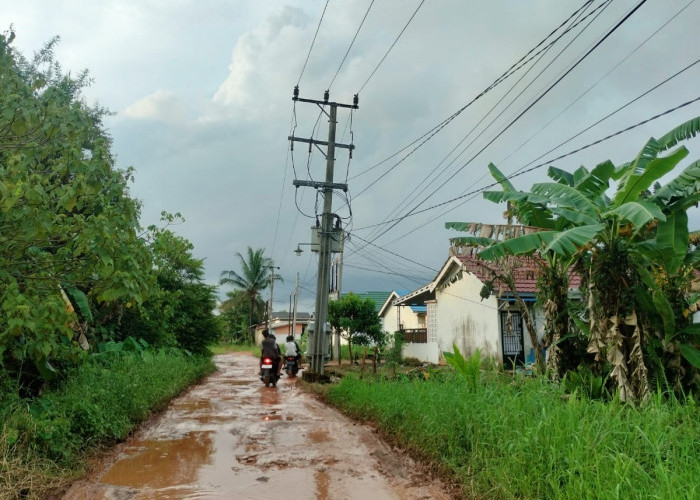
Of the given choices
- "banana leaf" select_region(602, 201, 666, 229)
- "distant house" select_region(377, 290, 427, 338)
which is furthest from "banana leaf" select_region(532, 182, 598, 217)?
"distant house" select_region(377, 290, 427, 338)

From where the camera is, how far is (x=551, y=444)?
4.62 metres

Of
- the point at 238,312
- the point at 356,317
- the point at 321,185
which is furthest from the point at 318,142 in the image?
the point at 238,312

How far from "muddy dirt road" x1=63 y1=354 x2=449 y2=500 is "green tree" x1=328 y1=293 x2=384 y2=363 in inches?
657

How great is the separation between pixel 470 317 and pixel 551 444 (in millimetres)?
16887

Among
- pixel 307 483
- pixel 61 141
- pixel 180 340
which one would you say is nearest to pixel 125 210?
pixel 61 141

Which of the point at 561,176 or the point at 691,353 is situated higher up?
the point at 561,176

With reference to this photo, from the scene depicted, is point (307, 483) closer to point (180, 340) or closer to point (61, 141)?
point (61, 141)

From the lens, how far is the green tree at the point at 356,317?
89.9 ft

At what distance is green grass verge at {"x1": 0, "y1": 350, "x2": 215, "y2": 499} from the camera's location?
5.25m

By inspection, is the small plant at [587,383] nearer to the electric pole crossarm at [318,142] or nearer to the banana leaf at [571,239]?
the banana leaf at [571,239]

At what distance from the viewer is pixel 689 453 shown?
4.38 meters

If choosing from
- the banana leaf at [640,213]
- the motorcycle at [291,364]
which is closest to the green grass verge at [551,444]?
the banana leaf at [640,213]

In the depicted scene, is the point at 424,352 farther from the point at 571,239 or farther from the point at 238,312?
the point at 238,312

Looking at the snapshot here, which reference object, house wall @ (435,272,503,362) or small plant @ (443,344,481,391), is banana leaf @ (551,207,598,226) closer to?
small plant @ (443,344,481,391)
